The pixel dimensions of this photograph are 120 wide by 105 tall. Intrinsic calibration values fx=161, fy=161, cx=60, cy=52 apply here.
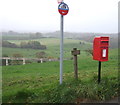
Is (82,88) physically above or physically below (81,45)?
below

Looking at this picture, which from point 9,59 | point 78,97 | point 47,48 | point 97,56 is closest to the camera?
point 78,97

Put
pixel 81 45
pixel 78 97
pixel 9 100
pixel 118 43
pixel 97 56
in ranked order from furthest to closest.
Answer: pixel 81 45 < pixel 118 43 < pixel 97 56 < pixel 78 97 < pixel 9 100

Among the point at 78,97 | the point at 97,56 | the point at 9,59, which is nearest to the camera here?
the point at 78,97

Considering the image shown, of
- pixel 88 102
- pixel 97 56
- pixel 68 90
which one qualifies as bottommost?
pixel 88 102

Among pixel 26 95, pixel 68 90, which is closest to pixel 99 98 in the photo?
pixel 68 90

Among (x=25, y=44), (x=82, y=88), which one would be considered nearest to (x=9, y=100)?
(x=82, y=88)

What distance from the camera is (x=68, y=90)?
4.00 meters

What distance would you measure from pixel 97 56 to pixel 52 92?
1614 millimetres

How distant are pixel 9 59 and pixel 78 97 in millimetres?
8785

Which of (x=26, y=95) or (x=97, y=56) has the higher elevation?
(x=97, y=56)

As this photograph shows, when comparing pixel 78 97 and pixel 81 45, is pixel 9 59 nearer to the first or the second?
pixel 81 45

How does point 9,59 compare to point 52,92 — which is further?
point 9,59

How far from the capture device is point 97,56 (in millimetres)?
4543

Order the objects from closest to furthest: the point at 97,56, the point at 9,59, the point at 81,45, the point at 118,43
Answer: the point at 97,56 < the point at 118,43 < the point at 81,45 < the point at 9,59
